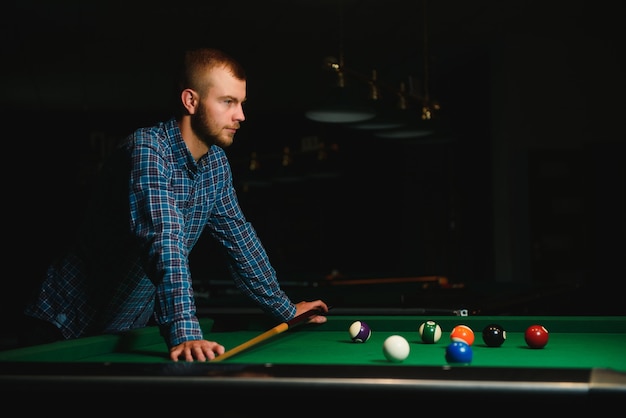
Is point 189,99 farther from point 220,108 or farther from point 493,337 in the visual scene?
Result: point 493,337

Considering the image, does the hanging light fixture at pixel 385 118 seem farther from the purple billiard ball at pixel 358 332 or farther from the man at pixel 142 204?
the purple billiard ball at pixel 358 332

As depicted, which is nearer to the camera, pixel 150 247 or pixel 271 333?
pixel 150 247

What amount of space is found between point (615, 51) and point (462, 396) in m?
7.64

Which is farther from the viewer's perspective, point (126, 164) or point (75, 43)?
point (75, 43)

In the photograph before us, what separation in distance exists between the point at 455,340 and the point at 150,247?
2.72 ft

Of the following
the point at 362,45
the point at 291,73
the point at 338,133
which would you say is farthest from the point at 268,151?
the point at 362,45

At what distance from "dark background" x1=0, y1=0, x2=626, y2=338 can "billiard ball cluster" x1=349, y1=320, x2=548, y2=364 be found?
238cm

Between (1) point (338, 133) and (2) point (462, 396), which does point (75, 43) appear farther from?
(2) point (462, 396)

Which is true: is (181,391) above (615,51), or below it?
below

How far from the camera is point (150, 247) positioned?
2.17 m

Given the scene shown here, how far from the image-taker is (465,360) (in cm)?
194

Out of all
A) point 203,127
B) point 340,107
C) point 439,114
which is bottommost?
point 203,127

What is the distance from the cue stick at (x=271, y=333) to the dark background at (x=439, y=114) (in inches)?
88.7

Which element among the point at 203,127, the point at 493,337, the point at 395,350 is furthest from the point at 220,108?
the point at 493,337
